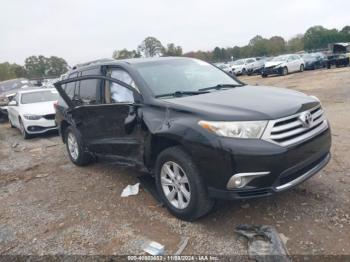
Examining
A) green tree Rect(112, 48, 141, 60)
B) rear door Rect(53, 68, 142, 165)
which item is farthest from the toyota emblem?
green tree Rect(112, 48, 141, 60)

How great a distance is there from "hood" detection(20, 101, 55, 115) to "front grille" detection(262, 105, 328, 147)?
767 centimetres

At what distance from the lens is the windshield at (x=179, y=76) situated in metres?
4.54

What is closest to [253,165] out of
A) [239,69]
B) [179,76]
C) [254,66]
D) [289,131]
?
[289,131]

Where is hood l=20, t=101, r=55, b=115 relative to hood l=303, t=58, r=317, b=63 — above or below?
below

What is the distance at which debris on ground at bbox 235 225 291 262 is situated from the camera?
3195 mm

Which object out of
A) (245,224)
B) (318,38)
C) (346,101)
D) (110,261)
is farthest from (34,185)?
(318,38)

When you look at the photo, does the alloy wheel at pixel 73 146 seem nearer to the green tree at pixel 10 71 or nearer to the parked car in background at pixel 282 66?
the parked car in background at pixel 282 66

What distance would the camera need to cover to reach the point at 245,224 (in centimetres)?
383

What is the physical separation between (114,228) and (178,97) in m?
1.65

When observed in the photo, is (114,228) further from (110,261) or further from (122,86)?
(122,86)

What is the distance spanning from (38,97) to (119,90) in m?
6.92

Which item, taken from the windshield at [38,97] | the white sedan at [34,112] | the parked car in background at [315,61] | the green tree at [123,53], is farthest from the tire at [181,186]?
the green tree at [123,53]

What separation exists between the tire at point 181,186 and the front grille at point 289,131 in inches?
32.2

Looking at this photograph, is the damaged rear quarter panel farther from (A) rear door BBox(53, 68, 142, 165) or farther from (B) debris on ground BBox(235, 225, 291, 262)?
(B) debris on ground BBox(235, 225, 291, 262)
